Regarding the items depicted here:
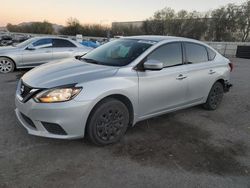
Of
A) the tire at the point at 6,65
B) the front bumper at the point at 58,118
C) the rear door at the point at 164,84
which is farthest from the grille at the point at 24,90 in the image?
the tire at the point at 6,65

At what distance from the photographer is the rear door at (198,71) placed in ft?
14.9

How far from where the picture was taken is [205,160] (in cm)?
331

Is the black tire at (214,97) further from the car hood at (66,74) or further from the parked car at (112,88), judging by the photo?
the car hood at (66,74)

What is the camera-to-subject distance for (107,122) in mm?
3439

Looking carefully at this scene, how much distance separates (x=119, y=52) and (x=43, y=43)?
5.87 metres

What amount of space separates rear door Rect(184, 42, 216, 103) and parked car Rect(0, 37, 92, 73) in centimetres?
590

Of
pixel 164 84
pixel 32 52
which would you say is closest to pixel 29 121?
pixel 164 84

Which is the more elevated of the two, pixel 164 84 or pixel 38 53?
pixel 164 84

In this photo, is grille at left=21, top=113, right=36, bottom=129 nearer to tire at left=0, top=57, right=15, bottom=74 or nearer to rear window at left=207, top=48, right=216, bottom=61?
rear window at left=207, top=48, right=216, bottom=61

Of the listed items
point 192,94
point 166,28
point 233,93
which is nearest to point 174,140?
point 192,94

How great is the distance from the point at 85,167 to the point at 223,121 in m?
3.14

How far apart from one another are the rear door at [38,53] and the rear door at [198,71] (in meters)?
6.09

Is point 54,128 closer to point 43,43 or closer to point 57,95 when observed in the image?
point 57,95

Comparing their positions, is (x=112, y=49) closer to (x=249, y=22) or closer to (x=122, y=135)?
(x=122, y=135)
